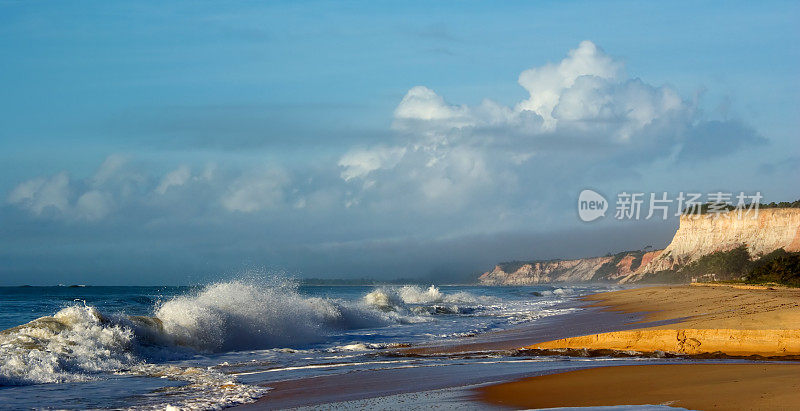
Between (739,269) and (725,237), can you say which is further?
(725,237)

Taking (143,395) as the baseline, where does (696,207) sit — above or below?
above

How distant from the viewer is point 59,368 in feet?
43.2

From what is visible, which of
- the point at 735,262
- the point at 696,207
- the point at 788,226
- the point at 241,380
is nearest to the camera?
the point at 241,380

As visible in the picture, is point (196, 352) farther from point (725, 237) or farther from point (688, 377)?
point (725, 237)

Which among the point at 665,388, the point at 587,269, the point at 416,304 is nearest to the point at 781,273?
the point at 416,304

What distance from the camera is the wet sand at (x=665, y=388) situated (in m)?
7.82

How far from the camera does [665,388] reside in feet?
29.0

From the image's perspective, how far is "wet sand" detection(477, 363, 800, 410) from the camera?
782 cm

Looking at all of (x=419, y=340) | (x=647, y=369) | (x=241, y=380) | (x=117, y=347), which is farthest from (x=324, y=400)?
(x=419, y=340)

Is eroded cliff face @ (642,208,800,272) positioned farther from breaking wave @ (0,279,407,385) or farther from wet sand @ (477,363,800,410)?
wet sand @ (477,363,800,410)

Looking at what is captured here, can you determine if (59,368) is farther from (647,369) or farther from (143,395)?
(647,369)

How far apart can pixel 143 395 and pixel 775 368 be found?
9.25 m

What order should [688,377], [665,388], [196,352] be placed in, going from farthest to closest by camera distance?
[196,352] < [688,377] < [665,388]

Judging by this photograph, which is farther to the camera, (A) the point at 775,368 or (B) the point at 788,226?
(B) the point at 788,226
